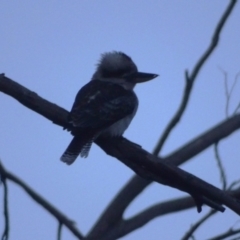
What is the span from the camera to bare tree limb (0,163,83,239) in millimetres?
4551

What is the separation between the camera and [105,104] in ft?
15.1

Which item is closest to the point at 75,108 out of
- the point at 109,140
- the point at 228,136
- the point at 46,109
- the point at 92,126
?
the point at 92,126

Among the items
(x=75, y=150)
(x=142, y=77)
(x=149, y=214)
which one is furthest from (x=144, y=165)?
(x=149, y=214)

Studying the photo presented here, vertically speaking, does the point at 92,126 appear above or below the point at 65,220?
above

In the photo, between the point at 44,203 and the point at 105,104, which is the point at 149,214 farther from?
the point at 105,104

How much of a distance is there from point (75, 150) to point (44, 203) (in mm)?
809

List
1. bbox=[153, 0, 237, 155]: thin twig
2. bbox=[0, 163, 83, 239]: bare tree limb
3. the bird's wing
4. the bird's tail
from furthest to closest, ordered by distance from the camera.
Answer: bbox=[153, 0, 237, 155]: thin twig < bbox=[0, 163, 83, 239]: bare tree limb < the bird's wing < the bird's tail

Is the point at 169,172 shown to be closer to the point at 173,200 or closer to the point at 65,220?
the point at 65,220

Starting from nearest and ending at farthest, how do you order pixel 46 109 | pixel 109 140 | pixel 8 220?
pixel 46 109 < pixel 109 140 < pixel 8 220

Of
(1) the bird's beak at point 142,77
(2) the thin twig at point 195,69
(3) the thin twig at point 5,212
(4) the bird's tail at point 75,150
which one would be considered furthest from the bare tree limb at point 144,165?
(1) the bird's beak at point 142,77

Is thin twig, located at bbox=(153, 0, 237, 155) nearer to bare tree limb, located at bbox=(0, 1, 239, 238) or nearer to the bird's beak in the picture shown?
the bird's beak

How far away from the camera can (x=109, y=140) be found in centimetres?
386

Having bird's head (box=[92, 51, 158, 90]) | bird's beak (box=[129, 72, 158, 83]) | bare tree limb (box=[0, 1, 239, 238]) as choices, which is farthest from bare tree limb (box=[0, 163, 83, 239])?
bird's beak (box=[129, 72, 158, 83])

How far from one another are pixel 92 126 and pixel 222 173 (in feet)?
3.23
